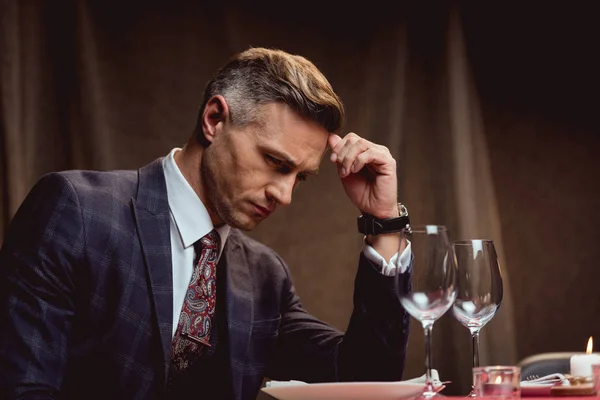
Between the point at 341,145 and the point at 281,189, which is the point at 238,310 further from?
the point at 341,145

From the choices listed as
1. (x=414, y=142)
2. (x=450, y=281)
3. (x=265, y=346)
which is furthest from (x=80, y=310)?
(x=414, y=142)

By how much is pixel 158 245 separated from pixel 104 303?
0.17 meters

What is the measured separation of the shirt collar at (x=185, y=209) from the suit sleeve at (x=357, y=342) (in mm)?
383

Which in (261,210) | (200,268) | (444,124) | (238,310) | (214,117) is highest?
(444,124)

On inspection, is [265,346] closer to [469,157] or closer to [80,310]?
[80,310]

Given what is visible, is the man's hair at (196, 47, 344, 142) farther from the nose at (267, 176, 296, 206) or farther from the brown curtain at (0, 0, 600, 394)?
the brown curtain at (0, 0, 600, 394)

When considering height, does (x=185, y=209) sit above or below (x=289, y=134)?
below

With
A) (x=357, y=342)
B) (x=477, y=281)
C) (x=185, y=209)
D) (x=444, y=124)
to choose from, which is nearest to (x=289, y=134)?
Answer: (x=185, y=209)

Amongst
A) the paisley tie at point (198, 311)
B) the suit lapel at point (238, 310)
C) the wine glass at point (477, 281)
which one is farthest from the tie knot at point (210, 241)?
the wine glass at point (477, 281)

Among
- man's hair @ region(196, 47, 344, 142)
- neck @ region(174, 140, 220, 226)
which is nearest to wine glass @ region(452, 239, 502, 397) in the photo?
man's hair @ region(196, 47, 344, 142)

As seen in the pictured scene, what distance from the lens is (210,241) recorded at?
6.18 ft

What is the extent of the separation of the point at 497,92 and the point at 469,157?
329 mm

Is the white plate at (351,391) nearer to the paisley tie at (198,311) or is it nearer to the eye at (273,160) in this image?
Result: the paisley tie at (198,311)

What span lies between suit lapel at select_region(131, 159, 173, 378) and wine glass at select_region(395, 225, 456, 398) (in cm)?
67
